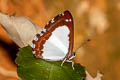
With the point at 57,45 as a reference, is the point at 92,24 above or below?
above

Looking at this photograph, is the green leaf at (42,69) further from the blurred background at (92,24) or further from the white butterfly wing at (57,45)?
the blurred background at (92,24)

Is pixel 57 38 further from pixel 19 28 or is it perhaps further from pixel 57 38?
pixel 19 28

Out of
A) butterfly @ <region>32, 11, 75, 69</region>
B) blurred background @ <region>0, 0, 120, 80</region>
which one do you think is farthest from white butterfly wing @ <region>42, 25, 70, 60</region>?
blurred background @ <region>0, 0, 120, 80</region>

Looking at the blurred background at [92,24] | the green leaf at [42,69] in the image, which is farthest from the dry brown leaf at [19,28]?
the blurred background at [92,24]

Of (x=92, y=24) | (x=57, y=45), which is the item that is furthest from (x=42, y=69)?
(x=92, y=24)

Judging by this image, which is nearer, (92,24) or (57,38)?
(57,38)

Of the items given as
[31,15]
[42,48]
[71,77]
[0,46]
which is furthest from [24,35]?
[31,15]
